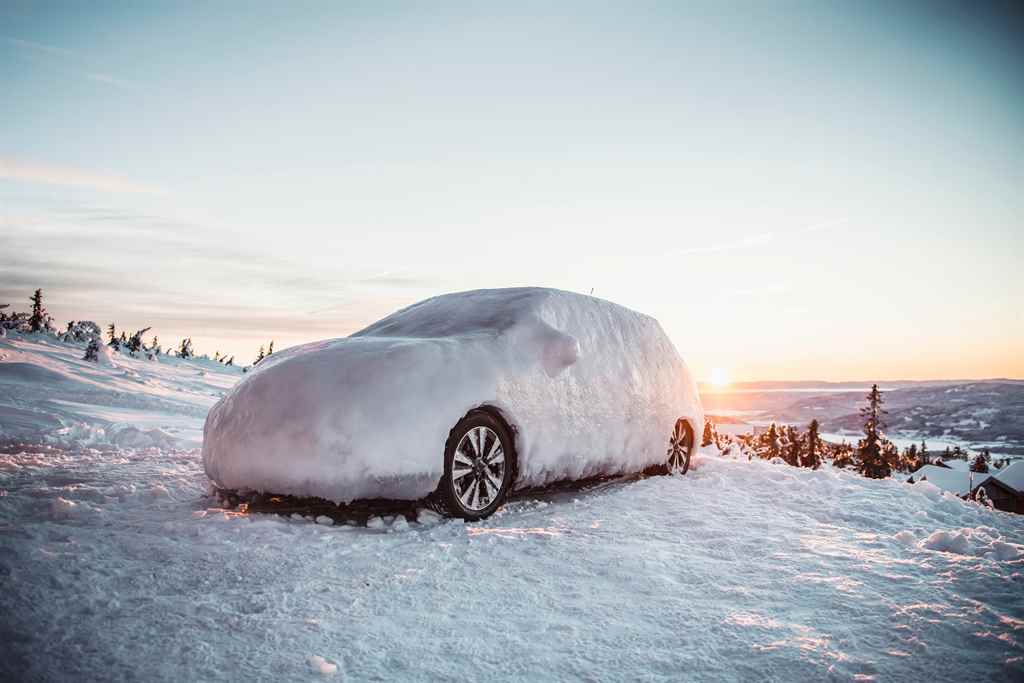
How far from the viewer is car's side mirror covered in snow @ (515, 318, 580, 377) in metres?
5.00

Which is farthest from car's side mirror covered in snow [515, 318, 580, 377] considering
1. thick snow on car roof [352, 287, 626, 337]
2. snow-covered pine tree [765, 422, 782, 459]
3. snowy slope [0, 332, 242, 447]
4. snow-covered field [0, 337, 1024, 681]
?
snow-covered pine tree [765, 422, 782, 459]

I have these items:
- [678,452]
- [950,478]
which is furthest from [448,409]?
[950,478]

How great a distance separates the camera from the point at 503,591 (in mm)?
2912

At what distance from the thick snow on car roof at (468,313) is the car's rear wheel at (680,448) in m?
1.97

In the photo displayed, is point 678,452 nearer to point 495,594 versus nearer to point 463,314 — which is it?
point 463,314

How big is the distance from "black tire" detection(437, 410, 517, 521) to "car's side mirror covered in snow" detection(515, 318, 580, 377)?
708 millimetres

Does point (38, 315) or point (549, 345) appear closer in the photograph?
point (549, 345)

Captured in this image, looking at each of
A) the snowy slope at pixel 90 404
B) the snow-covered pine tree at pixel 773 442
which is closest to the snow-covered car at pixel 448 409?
the snowy slope at pixel 90 404

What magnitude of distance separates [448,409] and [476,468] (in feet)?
1.79

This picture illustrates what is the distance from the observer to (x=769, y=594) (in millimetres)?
2979

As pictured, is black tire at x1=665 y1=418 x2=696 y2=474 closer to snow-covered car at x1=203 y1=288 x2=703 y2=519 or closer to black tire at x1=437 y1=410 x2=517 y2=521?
snow-covered car at x1=203 y1=288 x2=703 y2=519

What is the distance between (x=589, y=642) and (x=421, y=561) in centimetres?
119

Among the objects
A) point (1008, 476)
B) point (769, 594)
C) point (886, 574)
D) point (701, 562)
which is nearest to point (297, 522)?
point (701, 562)

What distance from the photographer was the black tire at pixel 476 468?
13.6 ft
